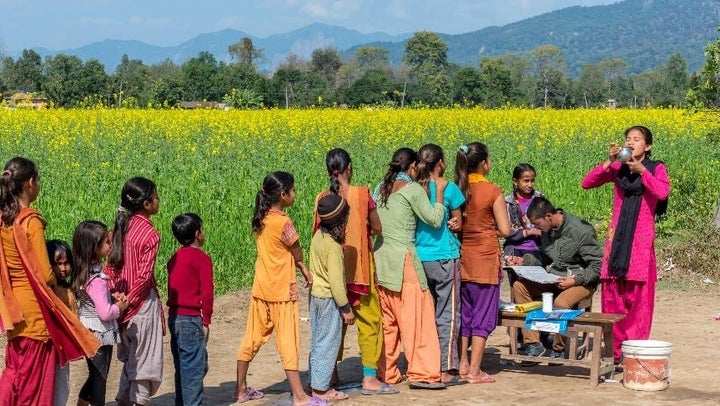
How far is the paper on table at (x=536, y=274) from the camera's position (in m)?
8.08

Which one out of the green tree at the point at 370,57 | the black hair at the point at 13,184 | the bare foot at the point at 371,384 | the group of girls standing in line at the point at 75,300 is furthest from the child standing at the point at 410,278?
the green tree at the point at 370,57

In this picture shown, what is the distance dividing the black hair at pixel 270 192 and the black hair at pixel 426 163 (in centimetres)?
93

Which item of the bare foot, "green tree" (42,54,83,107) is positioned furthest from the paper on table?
"green tree" (42,54,83,107)

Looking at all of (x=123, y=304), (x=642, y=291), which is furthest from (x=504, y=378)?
(x=123, y=304)

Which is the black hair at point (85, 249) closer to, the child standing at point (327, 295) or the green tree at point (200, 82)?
the child standing at point (327, 295)

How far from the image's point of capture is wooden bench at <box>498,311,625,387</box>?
7500 millimetres

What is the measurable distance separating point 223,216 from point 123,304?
257 inches

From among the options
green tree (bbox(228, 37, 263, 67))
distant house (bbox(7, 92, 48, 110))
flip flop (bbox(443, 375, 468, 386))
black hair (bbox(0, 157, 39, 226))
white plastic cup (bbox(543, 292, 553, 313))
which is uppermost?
green tree (bbox(228, 37, 263, 67))

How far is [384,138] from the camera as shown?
74.0ft

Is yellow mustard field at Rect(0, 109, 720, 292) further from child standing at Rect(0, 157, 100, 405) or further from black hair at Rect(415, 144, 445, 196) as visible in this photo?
child standing at Rect(0, 157, 100, 405)

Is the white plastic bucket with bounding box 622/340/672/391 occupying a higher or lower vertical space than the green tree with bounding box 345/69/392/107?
lower

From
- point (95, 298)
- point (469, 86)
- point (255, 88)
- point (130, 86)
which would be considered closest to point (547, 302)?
point (95, 298)

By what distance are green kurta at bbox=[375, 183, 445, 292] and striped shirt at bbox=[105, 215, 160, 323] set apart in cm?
159

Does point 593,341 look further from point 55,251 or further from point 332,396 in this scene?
point 55,251
